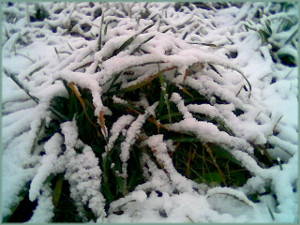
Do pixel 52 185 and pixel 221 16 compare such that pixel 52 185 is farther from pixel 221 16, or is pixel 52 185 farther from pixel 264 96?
pixel 221 16

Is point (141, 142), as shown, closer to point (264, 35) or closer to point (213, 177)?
point (213, 177)

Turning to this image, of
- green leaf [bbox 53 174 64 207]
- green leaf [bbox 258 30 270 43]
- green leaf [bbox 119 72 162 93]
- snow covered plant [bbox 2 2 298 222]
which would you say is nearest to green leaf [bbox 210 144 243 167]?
snow covered plant [bbox 2 2 298 222]

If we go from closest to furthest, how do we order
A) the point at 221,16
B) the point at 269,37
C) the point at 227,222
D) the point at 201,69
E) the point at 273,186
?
1. the point at 227,222
2. the point at 273,186
3. the point at 201,69
4. the point at 269,37
5. the point at 221,16

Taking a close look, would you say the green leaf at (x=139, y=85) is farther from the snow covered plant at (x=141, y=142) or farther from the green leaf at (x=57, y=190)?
the green leaf at (x=57, y=190)

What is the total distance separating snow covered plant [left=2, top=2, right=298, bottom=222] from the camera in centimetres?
85

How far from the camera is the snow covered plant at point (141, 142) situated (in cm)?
85

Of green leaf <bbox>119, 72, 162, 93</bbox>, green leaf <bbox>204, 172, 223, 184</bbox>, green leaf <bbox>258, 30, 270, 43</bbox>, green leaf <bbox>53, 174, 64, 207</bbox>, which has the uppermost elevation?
green leaf <bbox>119, 72, 162, 93</bbox>

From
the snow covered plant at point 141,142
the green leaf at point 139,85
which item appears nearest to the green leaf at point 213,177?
the snow covered plant at point 141,142

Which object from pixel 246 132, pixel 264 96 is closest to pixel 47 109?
pixel 246 132

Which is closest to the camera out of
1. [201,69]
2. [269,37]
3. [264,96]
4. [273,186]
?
[273,186]

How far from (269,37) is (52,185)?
5.12 ft

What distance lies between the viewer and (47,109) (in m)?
0.96

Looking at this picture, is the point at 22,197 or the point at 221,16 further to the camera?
the point at 221,16

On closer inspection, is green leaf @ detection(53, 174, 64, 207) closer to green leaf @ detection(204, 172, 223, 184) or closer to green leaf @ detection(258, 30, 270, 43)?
green leaf @ detection(204, 172, 223, 184)
